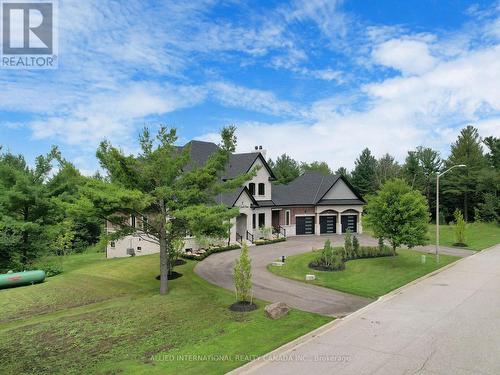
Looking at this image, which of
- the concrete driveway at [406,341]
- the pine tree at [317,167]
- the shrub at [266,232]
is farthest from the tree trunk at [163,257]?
the pine tree at [317,167]

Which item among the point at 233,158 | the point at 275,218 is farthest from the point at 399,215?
the point at 233,158

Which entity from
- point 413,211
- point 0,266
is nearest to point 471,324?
point 413,211

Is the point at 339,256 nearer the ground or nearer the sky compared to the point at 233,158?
nearer the ground

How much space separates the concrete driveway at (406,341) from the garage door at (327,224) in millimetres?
23643

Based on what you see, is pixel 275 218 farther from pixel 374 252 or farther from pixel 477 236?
pixel 477 236

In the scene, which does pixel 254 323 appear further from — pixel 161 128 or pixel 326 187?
pixel 326 187

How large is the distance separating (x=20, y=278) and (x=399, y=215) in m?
23.1

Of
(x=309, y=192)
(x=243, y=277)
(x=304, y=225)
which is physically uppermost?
(x=309, y=192)

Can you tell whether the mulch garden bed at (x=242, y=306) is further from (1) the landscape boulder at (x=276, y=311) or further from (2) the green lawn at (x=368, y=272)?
(2) the green lawn at (x=368, y=272)

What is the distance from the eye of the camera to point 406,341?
11.5 metres

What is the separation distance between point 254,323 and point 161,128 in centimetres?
991

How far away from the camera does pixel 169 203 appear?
17.3m

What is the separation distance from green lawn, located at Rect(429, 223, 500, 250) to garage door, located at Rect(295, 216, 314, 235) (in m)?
12.5

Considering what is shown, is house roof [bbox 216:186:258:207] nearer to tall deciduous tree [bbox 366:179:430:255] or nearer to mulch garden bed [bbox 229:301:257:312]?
tall deciduous tree [bbox 366:179:430:255]
